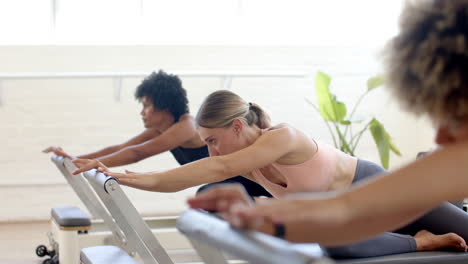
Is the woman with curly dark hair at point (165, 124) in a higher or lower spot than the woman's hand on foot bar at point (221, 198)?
lower

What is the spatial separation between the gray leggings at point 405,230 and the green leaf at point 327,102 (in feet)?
8.84

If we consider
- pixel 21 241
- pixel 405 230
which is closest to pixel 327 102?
pixel 21 241

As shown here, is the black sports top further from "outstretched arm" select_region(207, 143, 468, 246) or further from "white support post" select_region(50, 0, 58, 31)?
"outstretched arm" select_region(207, 143, 468, 246)

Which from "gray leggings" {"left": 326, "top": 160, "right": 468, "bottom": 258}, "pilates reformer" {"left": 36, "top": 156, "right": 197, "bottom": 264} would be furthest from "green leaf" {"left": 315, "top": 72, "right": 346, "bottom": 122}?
"gray leggings" {"left": 326, "top": 160, "right": 468, "bottom": 258}

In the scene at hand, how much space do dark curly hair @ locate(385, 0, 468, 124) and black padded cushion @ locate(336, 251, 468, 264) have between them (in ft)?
5.25

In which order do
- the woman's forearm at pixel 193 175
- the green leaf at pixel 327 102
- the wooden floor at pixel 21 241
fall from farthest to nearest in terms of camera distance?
the green leaf at pixel 327 102 < the wooden floor at pixel 21 241 < the woman's forearm at pixel 193 175

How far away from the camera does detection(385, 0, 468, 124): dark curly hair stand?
814 millimetres

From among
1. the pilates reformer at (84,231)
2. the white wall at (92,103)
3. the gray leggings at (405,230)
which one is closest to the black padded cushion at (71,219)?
the pilates reformer at (84,231)

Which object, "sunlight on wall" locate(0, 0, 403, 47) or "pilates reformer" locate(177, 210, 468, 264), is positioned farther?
"sunlight on wall" locate(0, 0, 403, 47)

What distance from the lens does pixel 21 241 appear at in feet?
Result: 16.2

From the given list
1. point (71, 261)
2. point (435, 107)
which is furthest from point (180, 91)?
point (435, 107)

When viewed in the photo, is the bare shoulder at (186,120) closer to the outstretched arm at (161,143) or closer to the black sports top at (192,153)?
the outstretched arm at (161,143)

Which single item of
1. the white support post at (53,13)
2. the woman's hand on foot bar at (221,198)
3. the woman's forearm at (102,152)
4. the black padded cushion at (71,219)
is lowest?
the black padded cushion at (71,219)

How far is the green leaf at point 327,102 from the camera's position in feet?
17.5
